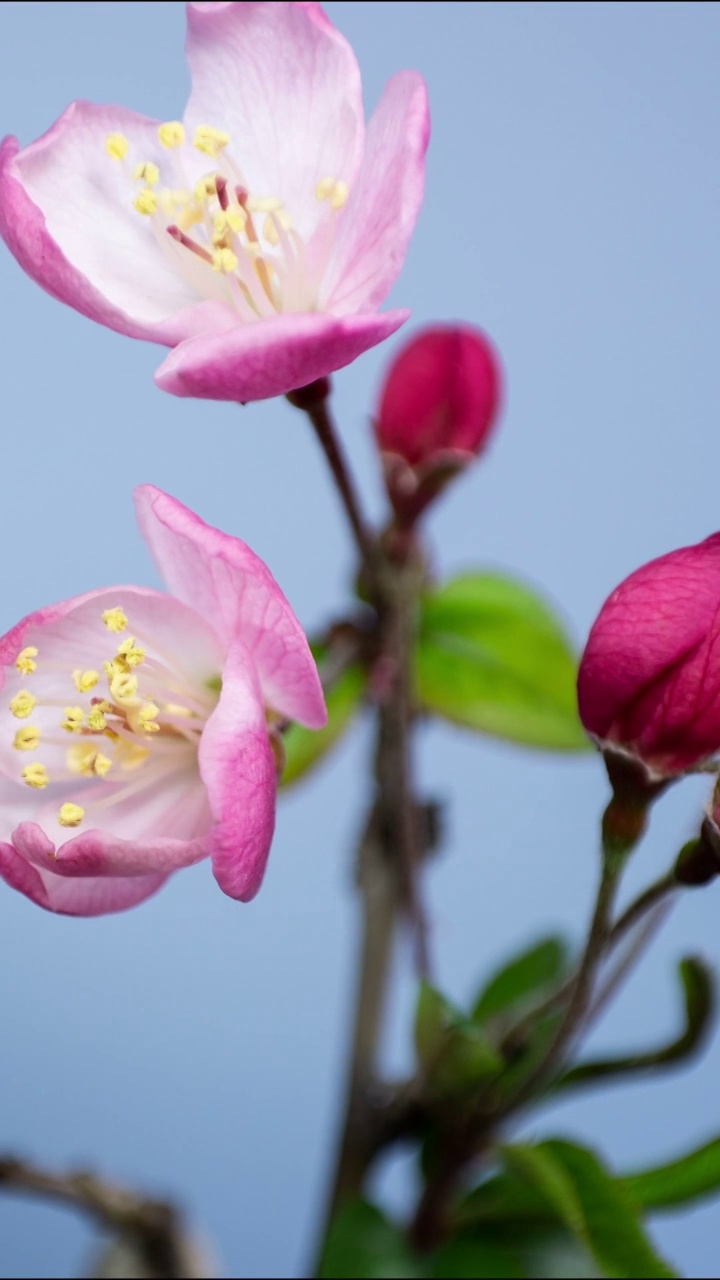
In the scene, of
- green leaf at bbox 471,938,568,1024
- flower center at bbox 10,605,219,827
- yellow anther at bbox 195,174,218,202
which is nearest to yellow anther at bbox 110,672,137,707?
flower center at bbox 10,605,219,827

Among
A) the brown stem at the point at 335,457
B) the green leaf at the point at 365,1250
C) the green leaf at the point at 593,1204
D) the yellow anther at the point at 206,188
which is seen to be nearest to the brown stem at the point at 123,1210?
the green leaf at the point at 365,1250

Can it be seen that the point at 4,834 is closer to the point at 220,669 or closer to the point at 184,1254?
the point at 220,669

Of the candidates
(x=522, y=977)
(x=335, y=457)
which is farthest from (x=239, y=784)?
(x=522, y=977)

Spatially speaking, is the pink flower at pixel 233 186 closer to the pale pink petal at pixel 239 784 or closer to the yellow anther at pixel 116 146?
the yellow anther at pixel 116 146

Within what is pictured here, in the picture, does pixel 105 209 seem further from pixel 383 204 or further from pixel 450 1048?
pixel 450 1048

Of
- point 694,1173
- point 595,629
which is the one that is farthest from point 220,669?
point 694,1173

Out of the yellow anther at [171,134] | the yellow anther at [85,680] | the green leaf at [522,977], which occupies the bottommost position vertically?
the green leaf at [522,977]
